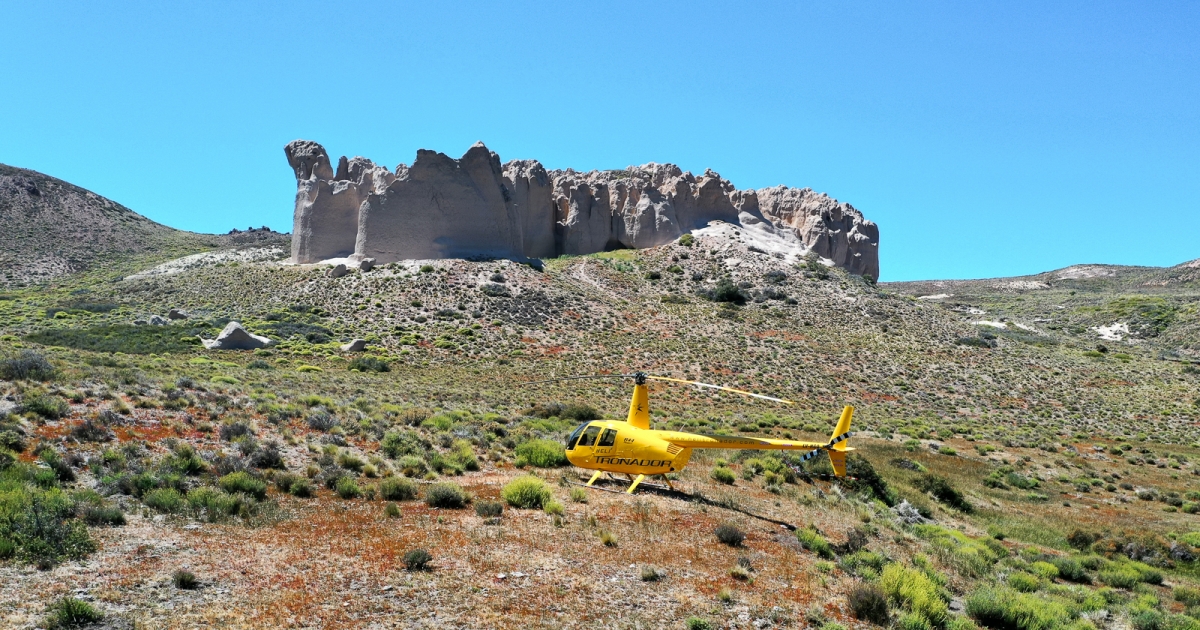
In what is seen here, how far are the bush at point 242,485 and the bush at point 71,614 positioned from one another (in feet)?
17.2

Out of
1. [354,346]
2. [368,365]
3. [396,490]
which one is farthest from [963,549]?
[354,346]

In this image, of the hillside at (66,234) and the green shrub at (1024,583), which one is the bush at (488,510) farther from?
the hillside at (66,234)

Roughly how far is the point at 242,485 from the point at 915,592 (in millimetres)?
11527

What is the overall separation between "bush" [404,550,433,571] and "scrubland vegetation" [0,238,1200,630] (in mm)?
32

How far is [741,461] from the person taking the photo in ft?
73.0

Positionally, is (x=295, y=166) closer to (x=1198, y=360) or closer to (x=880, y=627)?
(x=880, y=627)

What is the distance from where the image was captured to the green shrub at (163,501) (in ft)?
39.3

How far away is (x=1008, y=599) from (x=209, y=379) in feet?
78.7

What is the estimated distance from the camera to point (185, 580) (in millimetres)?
9242

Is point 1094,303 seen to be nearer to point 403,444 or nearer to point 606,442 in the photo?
point 606,442

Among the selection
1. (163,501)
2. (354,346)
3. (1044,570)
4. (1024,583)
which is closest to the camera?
(163,501)

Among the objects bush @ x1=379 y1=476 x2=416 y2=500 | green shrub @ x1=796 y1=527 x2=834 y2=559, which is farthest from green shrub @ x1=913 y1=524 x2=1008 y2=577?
bush @ x1=379 y1=476 x2=416 y2=500

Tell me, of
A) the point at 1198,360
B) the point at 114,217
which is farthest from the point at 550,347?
the point at 114,217

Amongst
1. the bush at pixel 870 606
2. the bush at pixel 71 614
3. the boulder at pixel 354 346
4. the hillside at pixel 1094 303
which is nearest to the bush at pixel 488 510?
the bush at pixel 870 606
